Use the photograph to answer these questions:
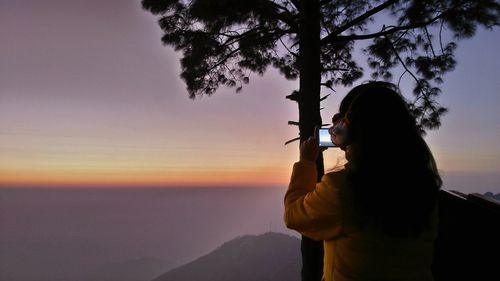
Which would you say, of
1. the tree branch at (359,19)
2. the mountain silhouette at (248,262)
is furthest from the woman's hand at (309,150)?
the mountain silhouette at (248,262)

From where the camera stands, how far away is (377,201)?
127cm

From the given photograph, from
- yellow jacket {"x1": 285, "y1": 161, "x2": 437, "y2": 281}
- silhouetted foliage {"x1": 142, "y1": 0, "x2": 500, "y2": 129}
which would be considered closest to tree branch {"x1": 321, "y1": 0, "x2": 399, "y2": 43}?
silhouetted foliage {"x1": 142, "y1": 0, "x2": 500, "y2": 129}

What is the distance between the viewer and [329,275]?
139cm

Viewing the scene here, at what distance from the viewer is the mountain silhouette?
5138 inches

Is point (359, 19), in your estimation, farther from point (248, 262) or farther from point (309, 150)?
point (248, 262)

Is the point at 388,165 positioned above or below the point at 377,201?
A: above

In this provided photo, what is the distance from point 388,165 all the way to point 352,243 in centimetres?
29

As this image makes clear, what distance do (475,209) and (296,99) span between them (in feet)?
9.14

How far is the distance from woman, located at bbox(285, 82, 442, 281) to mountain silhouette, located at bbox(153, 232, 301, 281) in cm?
11272

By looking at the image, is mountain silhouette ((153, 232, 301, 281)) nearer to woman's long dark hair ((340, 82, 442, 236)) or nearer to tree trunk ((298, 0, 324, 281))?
tree trunk ((298, 0, 324, 281))

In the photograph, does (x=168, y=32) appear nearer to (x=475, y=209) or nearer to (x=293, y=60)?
(x=293, y=60)

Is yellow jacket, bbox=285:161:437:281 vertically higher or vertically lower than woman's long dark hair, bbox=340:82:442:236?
lower

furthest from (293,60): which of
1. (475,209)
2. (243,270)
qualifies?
(243,270)

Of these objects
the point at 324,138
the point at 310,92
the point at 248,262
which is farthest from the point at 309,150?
the point at 248,262
